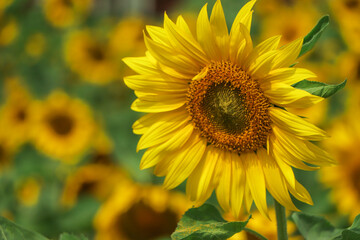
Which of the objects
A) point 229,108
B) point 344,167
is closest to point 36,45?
point 344,167

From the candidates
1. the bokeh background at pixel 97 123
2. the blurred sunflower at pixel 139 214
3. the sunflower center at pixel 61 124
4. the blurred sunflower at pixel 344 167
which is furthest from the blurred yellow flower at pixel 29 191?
the blurred sunflower at pixel 344 167

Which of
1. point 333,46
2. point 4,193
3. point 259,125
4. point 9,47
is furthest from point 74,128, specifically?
point 259,125

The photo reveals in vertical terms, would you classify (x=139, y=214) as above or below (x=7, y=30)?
below

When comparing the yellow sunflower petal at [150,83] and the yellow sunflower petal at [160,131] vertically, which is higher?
the yellow sunflower petal at [150,83]

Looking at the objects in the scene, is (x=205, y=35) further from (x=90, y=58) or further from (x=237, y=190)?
(x=90, y=58)

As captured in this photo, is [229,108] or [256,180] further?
[229,108]

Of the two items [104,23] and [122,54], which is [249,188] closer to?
[122,54]

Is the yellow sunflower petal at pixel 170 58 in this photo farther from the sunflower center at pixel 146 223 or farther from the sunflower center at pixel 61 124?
the sunflower center at pixel 61 124
